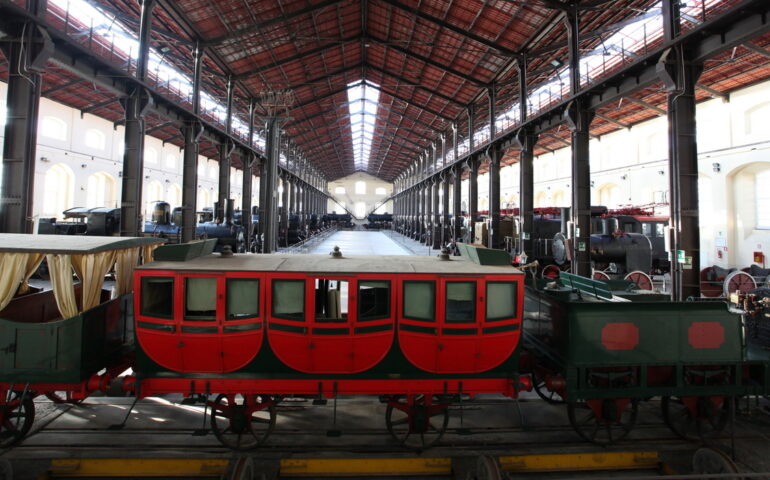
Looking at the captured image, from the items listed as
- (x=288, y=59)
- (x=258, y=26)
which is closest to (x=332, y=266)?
(x=258, y=26)

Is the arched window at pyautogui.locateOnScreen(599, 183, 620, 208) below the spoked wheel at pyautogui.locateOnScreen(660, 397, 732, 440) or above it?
above

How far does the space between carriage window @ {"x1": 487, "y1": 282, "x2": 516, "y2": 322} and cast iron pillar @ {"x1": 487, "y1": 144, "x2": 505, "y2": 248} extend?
14.5m

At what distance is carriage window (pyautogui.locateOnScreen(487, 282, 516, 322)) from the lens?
444cm

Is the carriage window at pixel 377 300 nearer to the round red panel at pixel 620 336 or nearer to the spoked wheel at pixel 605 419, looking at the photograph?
the round red panel at pixel 620 336

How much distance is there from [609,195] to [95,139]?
4130 cm

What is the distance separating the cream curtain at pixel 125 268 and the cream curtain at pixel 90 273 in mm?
394

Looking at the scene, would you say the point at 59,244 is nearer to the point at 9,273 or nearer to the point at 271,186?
the point at 9,273

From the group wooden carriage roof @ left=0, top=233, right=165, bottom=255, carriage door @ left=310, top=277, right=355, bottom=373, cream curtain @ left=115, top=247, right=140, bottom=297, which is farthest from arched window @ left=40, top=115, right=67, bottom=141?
carriage door @ left=310, top=277, right=355, bottom=373

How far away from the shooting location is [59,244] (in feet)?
14.6

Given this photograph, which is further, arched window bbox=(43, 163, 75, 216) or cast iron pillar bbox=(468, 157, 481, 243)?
arched window bbox=(43, 163, 75, 216)

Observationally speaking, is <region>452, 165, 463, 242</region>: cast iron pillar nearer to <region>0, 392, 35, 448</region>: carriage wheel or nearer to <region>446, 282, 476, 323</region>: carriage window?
<region>446, 282, 476, 323</region>: carriage window

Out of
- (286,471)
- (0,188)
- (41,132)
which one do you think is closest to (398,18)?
(0,188)

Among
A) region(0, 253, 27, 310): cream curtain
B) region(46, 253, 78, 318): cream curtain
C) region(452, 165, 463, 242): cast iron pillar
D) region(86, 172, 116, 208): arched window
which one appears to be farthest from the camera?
region(86, 172, 116, 208): arched window

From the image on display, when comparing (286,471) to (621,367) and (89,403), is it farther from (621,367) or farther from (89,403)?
(621,367)
